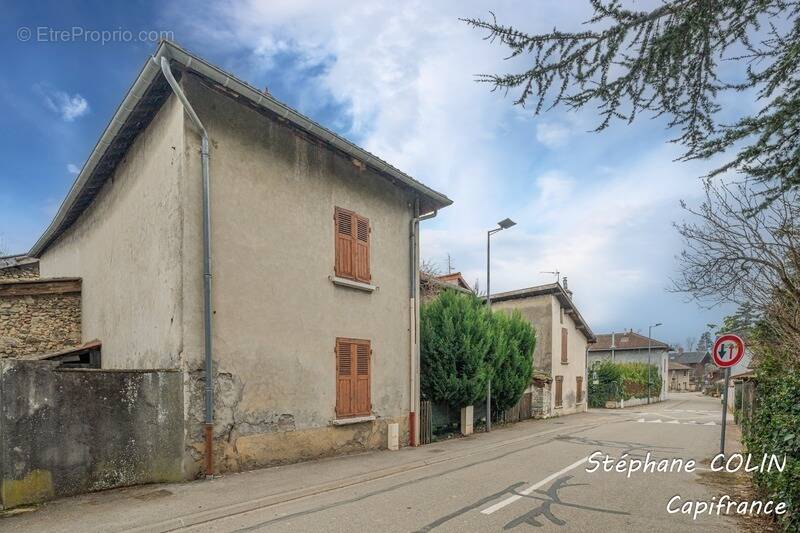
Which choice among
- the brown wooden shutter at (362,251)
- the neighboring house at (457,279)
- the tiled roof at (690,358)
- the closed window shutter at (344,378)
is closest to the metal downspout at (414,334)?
the brown wooden shutter at (362,251)

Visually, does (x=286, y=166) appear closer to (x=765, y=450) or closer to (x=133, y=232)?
(x=133, y=232)

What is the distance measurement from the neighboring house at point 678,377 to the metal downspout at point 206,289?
86.6 meters

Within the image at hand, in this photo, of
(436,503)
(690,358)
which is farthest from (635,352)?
(436,503)

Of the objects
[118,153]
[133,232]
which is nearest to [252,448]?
[133,232]

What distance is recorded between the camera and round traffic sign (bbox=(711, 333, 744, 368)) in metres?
9.92

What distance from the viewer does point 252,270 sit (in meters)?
9.26

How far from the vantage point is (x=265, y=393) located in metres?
9.17

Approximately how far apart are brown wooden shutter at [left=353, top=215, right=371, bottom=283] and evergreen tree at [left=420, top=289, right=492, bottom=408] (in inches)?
147

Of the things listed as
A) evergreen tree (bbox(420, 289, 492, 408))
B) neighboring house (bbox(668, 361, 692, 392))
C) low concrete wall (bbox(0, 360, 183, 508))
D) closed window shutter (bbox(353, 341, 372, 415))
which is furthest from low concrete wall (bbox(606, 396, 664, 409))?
neighboring house (bbox(668, 361, 692, 392))

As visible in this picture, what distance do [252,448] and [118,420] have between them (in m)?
2.32

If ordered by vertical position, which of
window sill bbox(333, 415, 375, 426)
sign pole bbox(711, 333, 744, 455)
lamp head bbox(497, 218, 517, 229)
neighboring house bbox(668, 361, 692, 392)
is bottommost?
neighboring house bbox(668, 361, 692, 392)

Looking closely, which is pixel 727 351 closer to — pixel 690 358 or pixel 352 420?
pixel 352 420

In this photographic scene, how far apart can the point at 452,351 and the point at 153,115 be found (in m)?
9.66

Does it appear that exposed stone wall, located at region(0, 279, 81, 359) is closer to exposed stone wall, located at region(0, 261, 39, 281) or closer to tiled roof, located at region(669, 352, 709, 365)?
exposed stone wall, located at region(0, 261, 39, 281)
